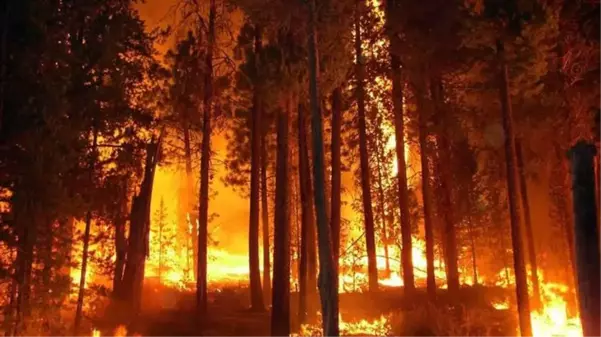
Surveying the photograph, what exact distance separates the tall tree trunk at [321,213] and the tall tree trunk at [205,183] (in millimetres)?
7387

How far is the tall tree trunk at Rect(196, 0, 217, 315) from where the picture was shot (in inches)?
745

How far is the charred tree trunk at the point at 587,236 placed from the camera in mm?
3906

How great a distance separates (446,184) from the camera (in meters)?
19.3

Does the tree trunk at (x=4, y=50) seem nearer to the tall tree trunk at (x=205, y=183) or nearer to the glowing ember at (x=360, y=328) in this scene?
the tall tree trunk at (x=205, y=183)

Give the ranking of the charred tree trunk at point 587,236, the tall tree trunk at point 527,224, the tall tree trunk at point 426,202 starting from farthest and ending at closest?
the tall tree trunk at point 527,224
the tall tree trunk at point 426,202
the charred tree trunk at point 587,236

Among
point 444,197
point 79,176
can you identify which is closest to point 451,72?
point 444,197

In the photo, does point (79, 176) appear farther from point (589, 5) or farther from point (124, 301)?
point (589, 5)

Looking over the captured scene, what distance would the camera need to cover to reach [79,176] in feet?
47.4

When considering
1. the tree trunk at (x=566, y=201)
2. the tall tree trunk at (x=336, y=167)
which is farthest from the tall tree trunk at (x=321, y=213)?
the tree trunk at (x=566, y=201)

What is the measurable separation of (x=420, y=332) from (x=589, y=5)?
27.5 feet

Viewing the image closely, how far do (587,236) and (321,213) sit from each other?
8.88m

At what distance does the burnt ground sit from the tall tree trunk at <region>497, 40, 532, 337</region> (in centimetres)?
104

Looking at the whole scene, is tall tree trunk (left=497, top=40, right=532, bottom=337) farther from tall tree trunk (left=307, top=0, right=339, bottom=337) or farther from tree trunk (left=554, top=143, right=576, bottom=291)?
tall tree trunk (left=307, top=0, right=339, bottom=337)

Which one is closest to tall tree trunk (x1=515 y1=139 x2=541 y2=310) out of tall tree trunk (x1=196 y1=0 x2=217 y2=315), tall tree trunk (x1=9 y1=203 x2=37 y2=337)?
tall tree trunk (x1=196 y1=0 x2=217 y2=315)
